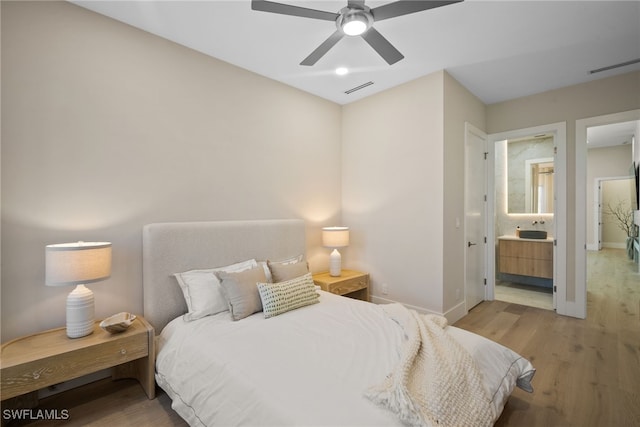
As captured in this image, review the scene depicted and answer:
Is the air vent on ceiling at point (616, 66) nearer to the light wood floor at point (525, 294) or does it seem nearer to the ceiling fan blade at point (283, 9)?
the light wood floor at point (525, 294)

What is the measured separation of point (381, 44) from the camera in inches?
83.4

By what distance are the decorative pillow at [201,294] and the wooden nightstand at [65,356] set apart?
337mm

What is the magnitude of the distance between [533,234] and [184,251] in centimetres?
548

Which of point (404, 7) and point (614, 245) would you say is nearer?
point (404, 7)

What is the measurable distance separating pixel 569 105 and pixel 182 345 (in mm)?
5028

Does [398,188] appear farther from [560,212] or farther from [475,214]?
[560,212]

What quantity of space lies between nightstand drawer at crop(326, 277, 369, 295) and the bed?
664mm

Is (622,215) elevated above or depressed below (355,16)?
below

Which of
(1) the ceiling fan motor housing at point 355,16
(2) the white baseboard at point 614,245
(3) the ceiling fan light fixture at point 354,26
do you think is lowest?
(2) the white baseboard at point 614,245

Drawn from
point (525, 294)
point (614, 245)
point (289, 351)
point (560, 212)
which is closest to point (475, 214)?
point (560, 212)

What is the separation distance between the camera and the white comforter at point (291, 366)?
130 cm

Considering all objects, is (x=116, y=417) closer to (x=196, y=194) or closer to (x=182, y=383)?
(x=182, y=383)

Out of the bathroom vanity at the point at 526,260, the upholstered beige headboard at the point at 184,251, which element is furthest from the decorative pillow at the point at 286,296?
the bathroom vanity at the point at 526,260

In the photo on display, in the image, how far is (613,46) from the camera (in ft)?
9.16
